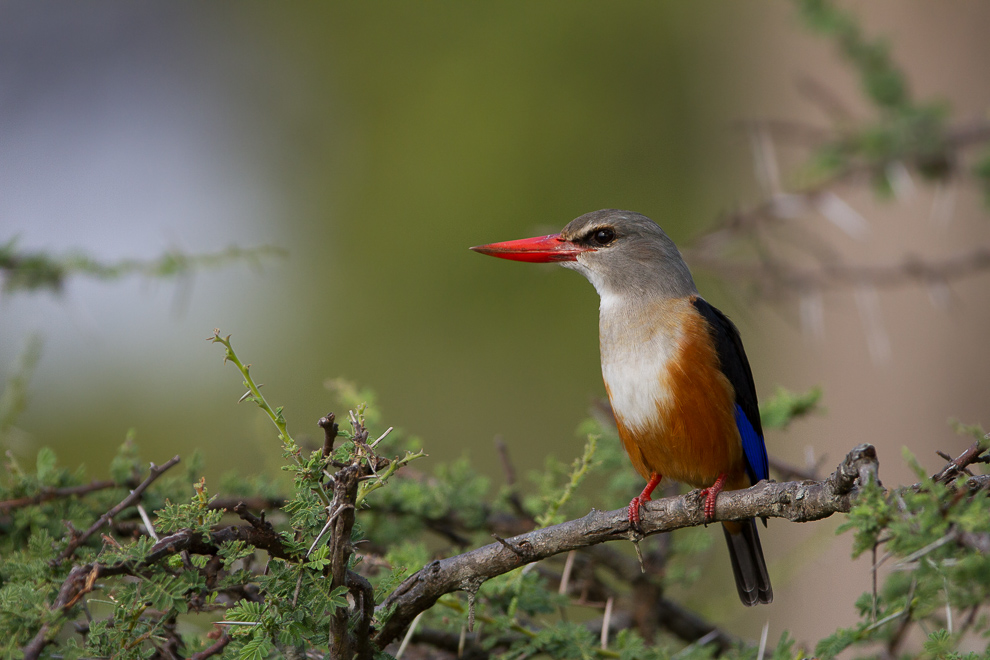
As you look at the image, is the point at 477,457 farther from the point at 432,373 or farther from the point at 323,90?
the point at 323,90

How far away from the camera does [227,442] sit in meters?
9.40

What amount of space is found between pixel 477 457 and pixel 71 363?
453 cm

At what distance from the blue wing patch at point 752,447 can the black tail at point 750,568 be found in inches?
7.7

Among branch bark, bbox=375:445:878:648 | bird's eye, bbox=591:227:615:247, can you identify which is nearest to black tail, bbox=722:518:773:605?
branch bark, bbox=375:445:878:648

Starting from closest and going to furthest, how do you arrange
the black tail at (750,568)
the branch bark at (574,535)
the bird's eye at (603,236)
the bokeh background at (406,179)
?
the branch bark at (574,535) < the black tail at (750,568) < the bird's eye at (603,236) < the bokeh background at (406,179)

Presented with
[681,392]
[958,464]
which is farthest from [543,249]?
[958,464]

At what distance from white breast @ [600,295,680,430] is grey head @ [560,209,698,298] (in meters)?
0.18

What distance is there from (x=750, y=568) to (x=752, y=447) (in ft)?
1.55

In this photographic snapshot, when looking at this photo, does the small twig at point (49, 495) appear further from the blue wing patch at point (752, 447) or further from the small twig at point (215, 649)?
the blue wing patch at point (752, 447)

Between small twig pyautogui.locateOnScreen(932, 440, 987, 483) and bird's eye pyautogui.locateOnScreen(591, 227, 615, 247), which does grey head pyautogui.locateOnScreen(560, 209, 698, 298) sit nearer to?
bird's eye pyautogui.locateOnScreen(591, 227, 615, 247)

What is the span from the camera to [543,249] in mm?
3461

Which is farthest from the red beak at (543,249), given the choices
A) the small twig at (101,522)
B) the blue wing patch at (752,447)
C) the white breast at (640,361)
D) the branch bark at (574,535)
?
the small twig at (101,522)

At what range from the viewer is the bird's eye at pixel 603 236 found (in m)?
3.50

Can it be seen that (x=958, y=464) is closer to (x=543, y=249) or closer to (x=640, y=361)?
(x=640, y=361)
